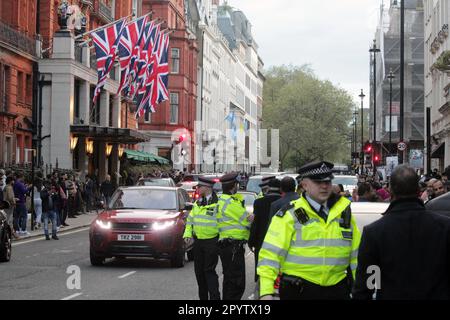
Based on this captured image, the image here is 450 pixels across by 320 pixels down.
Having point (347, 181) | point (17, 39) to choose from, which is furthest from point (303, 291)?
point (17, 39)

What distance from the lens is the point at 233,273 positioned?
455 inches

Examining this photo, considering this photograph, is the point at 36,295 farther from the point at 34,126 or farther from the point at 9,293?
the point at 34,126

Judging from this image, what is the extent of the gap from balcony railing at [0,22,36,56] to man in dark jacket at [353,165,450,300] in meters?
34.1

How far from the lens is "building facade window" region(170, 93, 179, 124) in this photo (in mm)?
81194

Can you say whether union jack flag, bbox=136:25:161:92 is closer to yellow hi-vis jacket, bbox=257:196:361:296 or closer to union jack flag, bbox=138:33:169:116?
union jack flag, bbox=138:33:169:116

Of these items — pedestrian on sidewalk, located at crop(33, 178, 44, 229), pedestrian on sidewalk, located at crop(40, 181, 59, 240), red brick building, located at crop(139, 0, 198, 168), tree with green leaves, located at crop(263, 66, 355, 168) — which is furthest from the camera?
tree with green leaves, located at crop(263, 66, 355, 168)

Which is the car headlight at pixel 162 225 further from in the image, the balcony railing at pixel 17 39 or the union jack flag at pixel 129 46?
the union jack flag at pixel 129 46

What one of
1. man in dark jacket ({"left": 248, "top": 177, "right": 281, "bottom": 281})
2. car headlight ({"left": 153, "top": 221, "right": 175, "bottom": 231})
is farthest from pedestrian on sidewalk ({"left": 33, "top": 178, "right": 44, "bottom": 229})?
man in dark jacket ({"left": 248, "top": 177, "right": 281, "bottom": 281})

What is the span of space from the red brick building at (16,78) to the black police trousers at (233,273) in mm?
25954

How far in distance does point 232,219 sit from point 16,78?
3036 centimetres

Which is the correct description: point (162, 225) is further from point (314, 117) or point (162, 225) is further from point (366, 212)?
point (314, 117)

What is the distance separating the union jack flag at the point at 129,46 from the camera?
132 feet

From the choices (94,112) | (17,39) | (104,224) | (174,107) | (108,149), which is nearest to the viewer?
(104,224)
